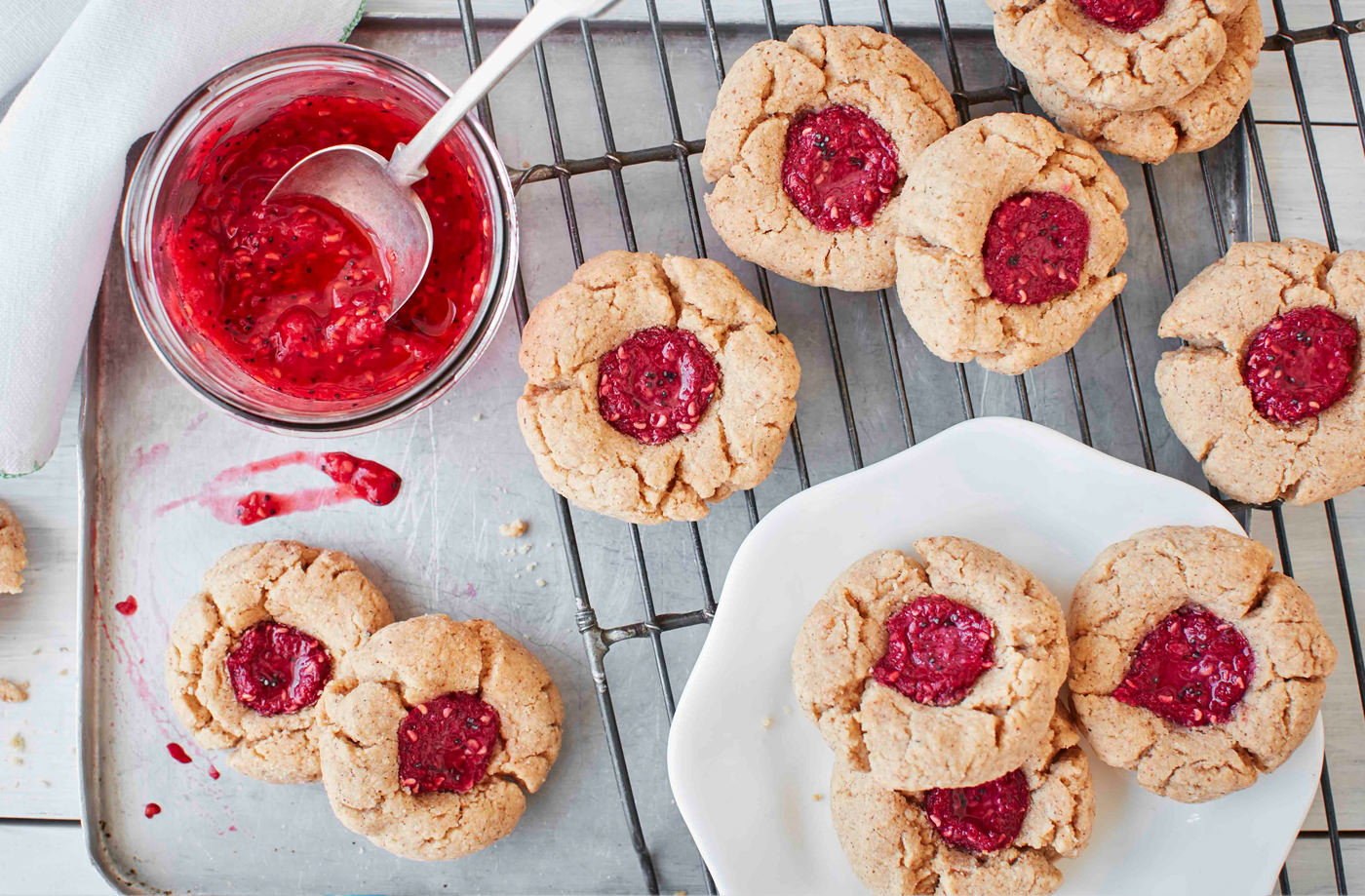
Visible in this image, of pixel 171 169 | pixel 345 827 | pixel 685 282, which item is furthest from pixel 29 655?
pixel 685 282

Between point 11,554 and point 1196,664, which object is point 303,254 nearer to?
point 11,554

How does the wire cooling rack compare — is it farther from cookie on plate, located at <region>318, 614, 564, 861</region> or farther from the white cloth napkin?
the white cloth napkin

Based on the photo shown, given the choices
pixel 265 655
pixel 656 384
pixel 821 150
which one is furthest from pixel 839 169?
pixel 265 655

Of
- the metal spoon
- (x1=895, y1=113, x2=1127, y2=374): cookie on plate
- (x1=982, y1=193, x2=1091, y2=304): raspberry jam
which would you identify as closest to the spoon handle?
the metal spoon

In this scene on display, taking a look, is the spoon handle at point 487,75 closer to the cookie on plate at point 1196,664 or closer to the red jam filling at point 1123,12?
the red jam filling at point 1123,12

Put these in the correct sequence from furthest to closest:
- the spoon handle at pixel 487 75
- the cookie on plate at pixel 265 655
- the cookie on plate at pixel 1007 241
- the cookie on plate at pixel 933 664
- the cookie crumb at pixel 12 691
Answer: the cookie crumb at pixel 12 691
the cookie on plate at pixel 265 655
the cookie on plate at pixel 1007 241
the cookie on plate at pixel 933 664
the spoon handle at pixel 487 75

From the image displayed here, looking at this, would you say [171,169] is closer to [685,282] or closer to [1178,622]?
[685,282]

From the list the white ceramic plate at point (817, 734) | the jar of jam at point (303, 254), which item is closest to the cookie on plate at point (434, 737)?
the white ceramic plate at point (817, 734)
